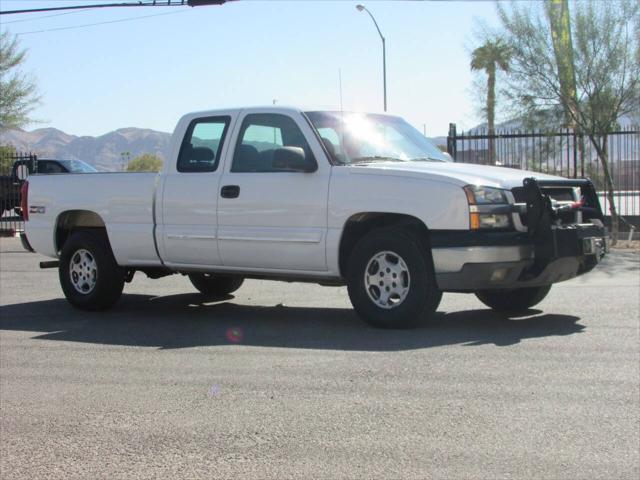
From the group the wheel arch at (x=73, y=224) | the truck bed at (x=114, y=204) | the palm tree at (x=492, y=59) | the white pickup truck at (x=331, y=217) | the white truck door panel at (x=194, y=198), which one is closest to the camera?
the white pickup truck at (x=331, y=217)

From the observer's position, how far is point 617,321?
7922mm

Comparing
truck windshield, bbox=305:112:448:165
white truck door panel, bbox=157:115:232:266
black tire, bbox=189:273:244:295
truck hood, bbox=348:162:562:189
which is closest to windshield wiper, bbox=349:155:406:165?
truck windshield, bbox=305:112:448:165

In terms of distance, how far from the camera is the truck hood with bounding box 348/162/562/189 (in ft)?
23.6

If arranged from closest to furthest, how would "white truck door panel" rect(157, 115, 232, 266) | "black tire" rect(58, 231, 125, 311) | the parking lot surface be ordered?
the parking lot surface, "white truck door panel" rect(157, 115, 232, 266), "black tire" rect(58, 231, 125, 311)

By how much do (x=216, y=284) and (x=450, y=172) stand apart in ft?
12.9

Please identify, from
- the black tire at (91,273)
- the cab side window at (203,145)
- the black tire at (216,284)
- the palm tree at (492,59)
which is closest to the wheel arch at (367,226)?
the cab side window at (203,145)

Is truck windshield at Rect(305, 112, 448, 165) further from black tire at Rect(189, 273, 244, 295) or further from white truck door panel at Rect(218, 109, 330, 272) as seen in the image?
black tire at Rect(189, 273, 244, 295)

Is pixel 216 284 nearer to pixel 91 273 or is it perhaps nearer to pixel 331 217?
pixel 91 273

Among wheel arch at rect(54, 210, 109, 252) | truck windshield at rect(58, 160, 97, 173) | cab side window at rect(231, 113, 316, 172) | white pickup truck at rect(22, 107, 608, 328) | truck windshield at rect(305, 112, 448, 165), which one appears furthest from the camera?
truck windshield at rect(58, 160, 97, 173)

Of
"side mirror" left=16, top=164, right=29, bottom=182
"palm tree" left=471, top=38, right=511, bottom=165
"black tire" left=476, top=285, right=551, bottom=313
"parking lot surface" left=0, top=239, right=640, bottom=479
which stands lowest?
"parking lot surface" left=0, top=239, right=640, bottom=479

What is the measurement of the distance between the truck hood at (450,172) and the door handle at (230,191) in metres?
1.21

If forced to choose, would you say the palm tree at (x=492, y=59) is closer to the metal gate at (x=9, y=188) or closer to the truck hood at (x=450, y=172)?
the truck hood at (x=450, y=172)

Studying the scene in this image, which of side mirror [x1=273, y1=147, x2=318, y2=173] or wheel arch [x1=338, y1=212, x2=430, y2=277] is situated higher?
side mirror [x1=273, y1=147, x2=318, y2=173]

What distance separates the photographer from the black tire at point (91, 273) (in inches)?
361
